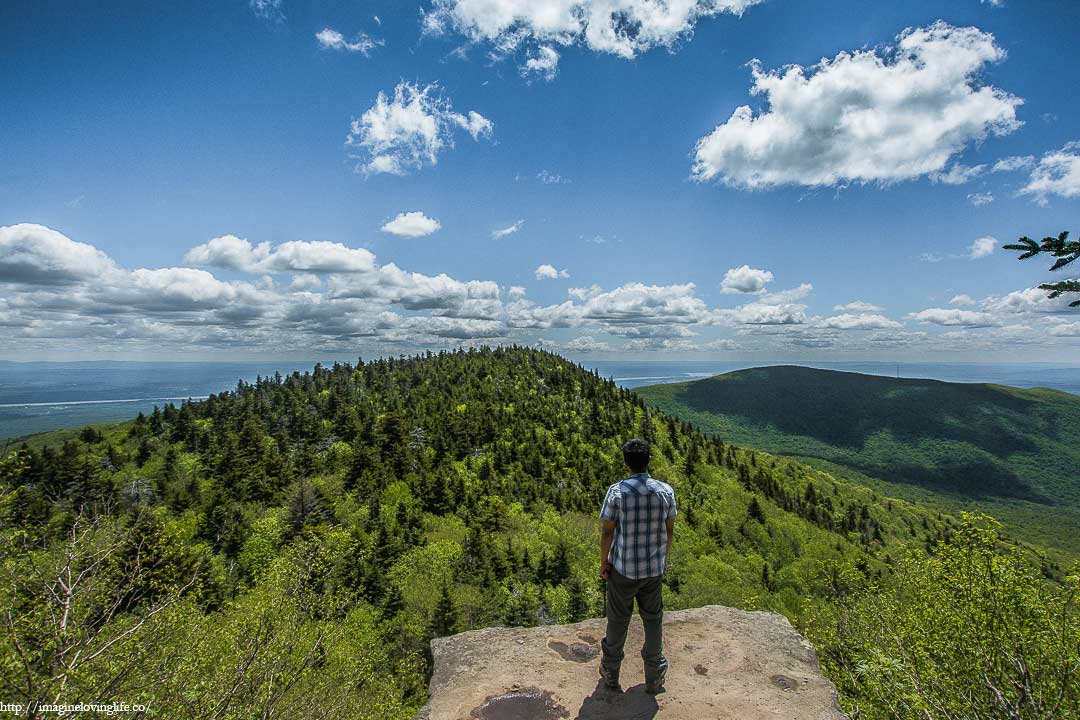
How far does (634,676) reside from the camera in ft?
28.5

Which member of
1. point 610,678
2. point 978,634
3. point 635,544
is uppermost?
point 635,544

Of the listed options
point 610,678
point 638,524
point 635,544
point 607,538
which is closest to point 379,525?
point 610,678

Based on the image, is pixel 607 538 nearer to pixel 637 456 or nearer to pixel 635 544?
pixel 635 544

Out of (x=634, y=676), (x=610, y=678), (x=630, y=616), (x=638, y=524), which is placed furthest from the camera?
(x=634, y=676)

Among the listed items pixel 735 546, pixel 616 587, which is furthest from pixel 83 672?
pixel 735 546

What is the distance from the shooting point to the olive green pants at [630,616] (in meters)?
7.64

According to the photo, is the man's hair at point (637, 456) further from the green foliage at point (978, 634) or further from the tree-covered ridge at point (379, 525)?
the tree-covered ridge at point (379, 525)

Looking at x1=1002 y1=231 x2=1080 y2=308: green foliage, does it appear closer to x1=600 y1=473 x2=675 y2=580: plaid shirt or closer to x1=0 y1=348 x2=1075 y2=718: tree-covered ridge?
x1=600 y1=473 x2=675 y2=580: plaid shirt

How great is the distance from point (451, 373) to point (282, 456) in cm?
7908

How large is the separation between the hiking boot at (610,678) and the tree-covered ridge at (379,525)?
1001cm

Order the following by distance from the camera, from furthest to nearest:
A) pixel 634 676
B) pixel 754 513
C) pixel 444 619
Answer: pixel 754 513
pixel 444 619
pixel 634 676

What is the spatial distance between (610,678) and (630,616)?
4.71ft

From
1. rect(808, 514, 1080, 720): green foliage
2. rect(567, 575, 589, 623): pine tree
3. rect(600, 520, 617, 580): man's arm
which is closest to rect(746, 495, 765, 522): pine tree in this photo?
rect(567, 575, 589, 623): pine tree

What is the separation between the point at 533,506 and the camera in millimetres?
98000
